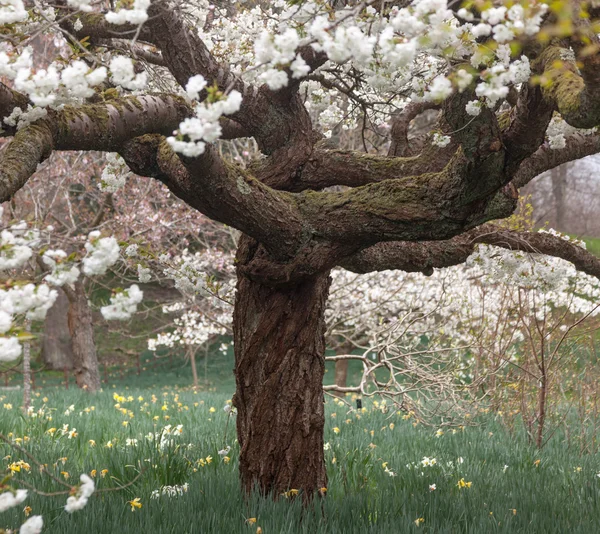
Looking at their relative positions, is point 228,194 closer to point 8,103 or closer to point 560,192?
point 8,103

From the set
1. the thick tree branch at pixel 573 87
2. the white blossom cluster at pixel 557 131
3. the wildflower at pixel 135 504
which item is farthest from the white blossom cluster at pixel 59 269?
the white blossom cluster at pixel 557 131

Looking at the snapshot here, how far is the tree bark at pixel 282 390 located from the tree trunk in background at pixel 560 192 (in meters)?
21.8

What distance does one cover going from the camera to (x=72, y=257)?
1.97m

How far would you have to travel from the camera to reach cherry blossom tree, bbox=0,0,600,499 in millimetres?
2230

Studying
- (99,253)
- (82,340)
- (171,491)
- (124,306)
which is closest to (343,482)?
(171,491)

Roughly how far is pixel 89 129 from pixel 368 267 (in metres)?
2.04

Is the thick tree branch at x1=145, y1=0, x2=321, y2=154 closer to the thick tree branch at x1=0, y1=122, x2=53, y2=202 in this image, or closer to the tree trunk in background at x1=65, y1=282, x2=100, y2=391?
the thick tree branch at x1=0, y1=122, x2=53, y2=202

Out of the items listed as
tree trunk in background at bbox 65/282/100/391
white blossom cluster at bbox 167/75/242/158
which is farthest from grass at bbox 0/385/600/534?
tree trunk in background at bbox 65/282/100/391

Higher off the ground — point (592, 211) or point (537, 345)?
point (592, 211)

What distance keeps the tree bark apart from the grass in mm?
209

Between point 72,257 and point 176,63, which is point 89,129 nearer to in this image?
point 176,63

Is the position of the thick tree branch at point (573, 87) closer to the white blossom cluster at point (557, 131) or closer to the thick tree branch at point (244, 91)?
the white blossom cluster at point (557, 131)

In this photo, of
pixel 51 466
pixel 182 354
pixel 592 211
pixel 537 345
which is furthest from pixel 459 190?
pixel 592 211

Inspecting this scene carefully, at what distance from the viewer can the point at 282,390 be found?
3.78 meters
